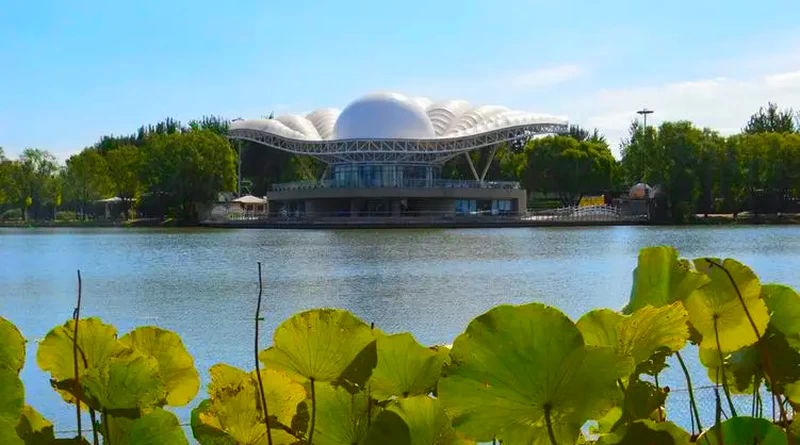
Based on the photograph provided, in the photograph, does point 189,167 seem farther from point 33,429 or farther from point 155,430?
point 155,430

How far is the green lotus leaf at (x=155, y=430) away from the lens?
3.27ft

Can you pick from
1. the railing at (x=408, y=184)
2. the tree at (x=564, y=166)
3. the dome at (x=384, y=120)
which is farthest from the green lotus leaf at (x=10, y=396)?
the tree at (x=564, y=166)

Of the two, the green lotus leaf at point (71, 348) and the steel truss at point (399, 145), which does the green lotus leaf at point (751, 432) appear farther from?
the steel truss at point (399, 145)

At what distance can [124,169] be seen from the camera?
67125 mm

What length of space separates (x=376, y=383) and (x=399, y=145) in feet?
199

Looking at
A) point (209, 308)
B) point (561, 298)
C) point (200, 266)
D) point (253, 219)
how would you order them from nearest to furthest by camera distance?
point (209, 308) → point (561, 298) → point (200, 266) → point (253, 219)

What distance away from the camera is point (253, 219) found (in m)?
61.8

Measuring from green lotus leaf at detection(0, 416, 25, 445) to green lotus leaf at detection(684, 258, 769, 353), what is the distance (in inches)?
33.4

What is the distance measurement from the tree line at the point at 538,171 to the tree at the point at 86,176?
0.23 ft

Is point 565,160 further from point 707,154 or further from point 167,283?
point 167,283

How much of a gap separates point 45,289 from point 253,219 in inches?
1663

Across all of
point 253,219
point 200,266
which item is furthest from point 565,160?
point 200,266

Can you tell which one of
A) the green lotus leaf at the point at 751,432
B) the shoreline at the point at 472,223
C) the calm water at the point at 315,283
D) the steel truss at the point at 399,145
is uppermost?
the steel truss at the point at 399,145

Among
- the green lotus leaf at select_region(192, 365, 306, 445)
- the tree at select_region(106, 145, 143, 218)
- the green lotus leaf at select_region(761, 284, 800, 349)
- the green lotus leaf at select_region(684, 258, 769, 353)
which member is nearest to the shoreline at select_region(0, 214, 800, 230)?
the tree at select_region(106, 145, 143, 218)
